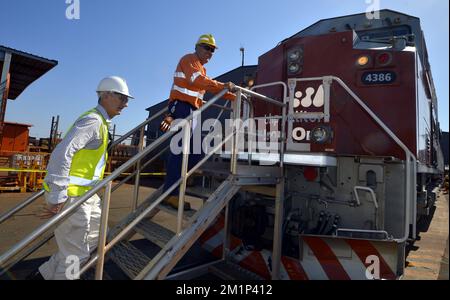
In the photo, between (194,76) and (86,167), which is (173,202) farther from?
(194,76)

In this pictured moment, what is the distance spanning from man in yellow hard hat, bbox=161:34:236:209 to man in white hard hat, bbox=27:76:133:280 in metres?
0.61

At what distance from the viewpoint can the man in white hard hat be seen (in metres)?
2.13

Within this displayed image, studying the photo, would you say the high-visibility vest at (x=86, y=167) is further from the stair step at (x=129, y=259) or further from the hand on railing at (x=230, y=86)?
the hand on railing at (x=230, y=86)

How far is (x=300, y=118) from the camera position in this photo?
3432mm

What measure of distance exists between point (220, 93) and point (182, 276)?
2.30 m

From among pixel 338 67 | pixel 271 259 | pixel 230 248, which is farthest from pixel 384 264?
pixel 338 67

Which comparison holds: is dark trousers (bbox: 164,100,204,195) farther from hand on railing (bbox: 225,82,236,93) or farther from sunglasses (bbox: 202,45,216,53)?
sunglasses (bbox: 202,45,216,53)

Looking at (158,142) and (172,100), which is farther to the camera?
(172,100)

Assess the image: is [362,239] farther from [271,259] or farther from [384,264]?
[271,259]

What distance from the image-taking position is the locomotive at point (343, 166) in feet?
9.46

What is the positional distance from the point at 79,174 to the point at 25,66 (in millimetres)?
10209
